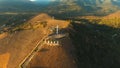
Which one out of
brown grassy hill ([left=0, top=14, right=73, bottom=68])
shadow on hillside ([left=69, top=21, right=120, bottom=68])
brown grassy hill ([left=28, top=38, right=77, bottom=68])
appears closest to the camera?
brown grassy hill ([left=28, top=38, right=77, bottom=68])

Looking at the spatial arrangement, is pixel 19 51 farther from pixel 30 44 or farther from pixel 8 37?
pixel 8 37

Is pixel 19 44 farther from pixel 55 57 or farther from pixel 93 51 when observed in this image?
pixel 93 51

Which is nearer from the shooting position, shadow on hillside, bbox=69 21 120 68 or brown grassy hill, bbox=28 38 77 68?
brown grassy hill, bbox=28 38 77 68

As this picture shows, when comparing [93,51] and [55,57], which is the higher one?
[55,57]

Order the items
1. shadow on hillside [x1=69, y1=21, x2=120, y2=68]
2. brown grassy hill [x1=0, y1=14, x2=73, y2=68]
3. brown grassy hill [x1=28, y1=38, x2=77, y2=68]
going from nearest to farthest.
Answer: brown grassy hill [x1=28, y1=38, x2=77, y2=68] → shadow on hillside [x1=69, y1=21, x2=120, y2=68] → brown grassy hill [x1=0, y1=14, x2=73, y2=68]

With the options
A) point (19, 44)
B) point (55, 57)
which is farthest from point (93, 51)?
point (19, 44)

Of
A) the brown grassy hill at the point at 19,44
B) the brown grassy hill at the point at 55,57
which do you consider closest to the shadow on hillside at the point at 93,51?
the brown grassy hill at the point at 55,57

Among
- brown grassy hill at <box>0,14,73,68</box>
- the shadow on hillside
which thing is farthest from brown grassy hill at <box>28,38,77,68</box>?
the shadow on hillside

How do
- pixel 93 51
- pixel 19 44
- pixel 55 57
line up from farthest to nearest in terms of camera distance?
1. pixel 19 44
2. pixel 93 51
3. pixel 55 57

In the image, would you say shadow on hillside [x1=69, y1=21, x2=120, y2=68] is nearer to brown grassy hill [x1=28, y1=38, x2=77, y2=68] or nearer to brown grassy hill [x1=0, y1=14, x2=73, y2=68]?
brown grassy hill [x1=28, y1=38, x2=77, y2=68]

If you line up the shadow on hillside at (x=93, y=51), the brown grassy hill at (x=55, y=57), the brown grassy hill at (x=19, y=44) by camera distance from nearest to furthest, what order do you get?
the brown grassy hill at (x=55, y=57) → the shadow on hillside at (x=93, y=51) → the brown grassy hill at (x=19, y=44)

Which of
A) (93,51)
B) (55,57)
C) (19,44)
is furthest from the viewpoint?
(19,44)

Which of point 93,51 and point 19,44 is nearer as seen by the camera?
point 93,51

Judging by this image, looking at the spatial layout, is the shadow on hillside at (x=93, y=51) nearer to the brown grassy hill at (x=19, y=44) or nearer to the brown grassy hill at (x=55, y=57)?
the brown grassy hill at (x=55, y=57)
